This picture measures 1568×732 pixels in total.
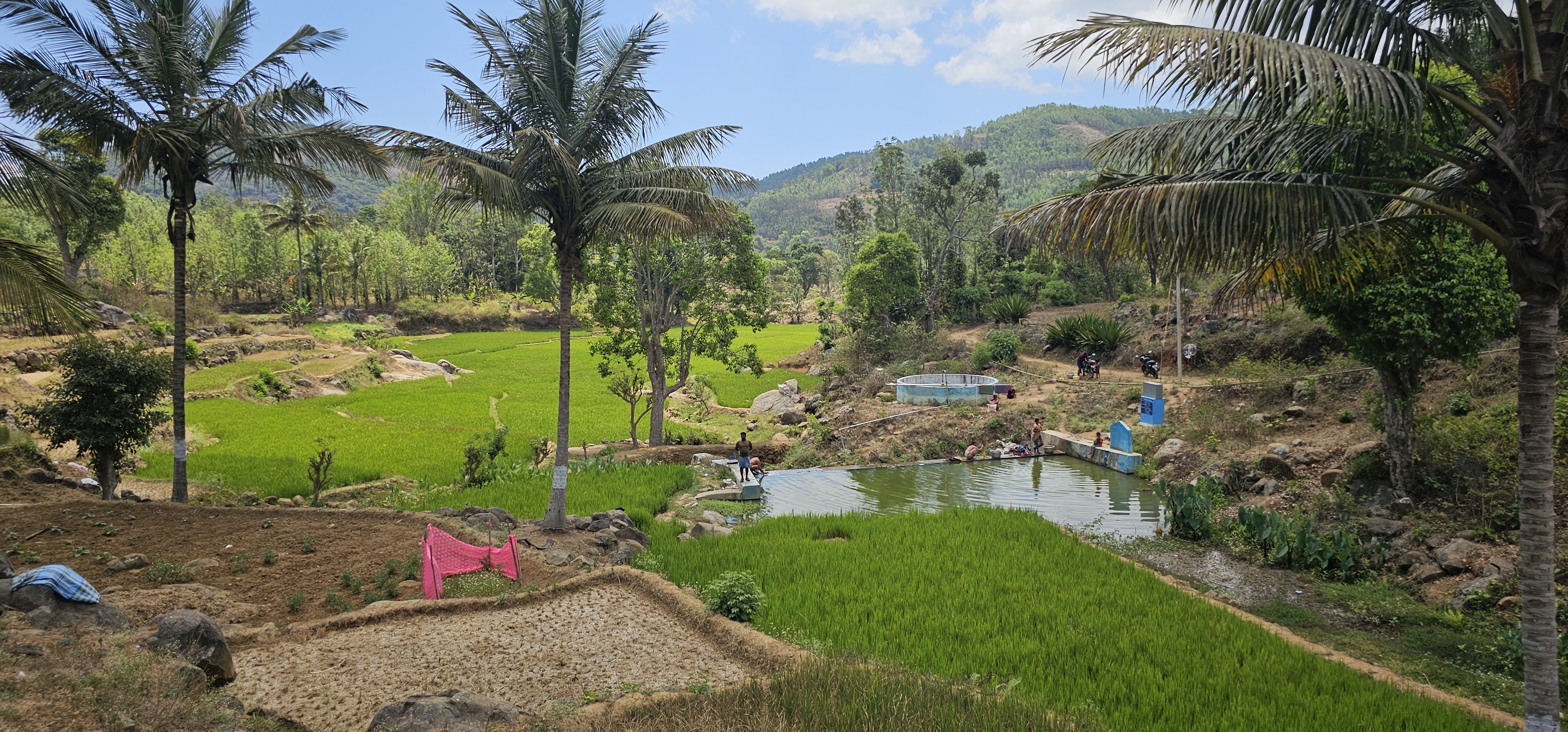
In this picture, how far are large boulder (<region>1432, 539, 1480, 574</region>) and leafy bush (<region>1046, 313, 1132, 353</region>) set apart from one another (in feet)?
63.1

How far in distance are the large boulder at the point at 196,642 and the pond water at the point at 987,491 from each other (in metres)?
9.31

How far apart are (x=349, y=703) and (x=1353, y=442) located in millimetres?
15473

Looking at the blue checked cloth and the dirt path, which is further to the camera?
the dirt path

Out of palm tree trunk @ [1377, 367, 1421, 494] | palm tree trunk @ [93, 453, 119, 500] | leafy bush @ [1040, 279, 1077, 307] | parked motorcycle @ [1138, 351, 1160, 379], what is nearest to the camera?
palm tree trunk @ [93, 453, 119, 500]

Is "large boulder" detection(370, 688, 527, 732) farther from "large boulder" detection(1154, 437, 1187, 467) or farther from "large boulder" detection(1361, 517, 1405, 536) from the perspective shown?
"large boulder" detection(1154, 437, 1187, 467)

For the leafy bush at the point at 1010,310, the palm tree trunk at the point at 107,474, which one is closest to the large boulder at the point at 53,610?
the palm tree trunk at the point at 107,474

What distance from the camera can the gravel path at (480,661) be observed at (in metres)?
5.55

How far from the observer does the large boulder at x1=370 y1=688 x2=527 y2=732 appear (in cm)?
469

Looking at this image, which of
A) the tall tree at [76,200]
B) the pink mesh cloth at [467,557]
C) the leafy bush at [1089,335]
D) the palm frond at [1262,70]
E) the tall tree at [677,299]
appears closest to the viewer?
the palm frond at [1262,70]

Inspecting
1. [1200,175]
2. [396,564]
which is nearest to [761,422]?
[396,564]

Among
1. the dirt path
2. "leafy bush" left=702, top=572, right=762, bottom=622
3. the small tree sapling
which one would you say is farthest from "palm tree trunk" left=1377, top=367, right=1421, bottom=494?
the small tree sapling

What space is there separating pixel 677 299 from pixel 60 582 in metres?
14.6

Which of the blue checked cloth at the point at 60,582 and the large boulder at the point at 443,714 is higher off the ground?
the blue checked cloth at the point at 60,582

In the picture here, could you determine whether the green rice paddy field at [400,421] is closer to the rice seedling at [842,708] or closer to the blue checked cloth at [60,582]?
the blue checked cloth at [60,582]
